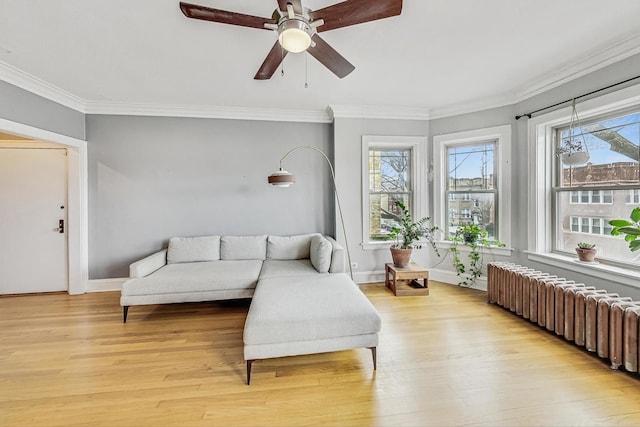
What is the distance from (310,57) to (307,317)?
227 cm

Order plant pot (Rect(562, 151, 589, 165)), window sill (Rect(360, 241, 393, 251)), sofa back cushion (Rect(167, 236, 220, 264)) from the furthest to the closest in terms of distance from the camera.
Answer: window sill (Rect(360, 241, 393, 251))
sofa back cushion (Rect(167, 236, 220, 264))
plant pot (Rect(562, 151, 589, 165))

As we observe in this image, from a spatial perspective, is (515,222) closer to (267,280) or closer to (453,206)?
(453,206)

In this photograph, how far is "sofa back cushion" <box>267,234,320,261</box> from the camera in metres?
3.55

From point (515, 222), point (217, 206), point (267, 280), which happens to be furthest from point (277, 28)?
point (515, 222)

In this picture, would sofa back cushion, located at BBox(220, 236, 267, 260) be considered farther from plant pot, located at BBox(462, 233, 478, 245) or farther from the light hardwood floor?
plant pot, located at BBox(462, 233, 478, 245)

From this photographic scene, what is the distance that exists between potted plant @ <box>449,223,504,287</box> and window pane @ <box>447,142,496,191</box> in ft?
1.91

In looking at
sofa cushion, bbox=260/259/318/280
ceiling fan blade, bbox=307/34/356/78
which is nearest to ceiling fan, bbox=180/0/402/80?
ceiling fan blade, bbox=307/34/356/78

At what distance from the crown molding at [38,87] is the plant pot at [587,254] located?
598 cm

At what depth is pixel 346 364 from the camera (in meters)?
2.02

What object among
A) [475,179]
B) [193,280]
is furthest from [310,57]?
[475,179]

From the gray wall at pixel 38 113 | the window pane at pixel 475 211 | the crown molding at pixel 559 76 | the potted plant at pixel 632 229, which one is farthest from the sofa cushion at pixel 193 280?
the crown molding at pixel 559 76

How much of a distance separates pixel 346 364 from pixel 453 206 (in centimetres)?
287

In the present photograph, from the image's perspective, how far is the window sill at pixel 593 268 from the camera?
2230mm

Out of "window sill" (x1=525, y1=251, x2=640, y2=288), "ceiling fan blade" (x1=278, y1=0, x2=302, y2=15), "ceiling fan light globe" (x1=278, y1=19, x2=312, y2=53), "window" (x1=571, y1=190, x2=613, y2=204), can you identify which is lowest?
"window sill" (x1=525, y1=251, x2=640, y2=288)
